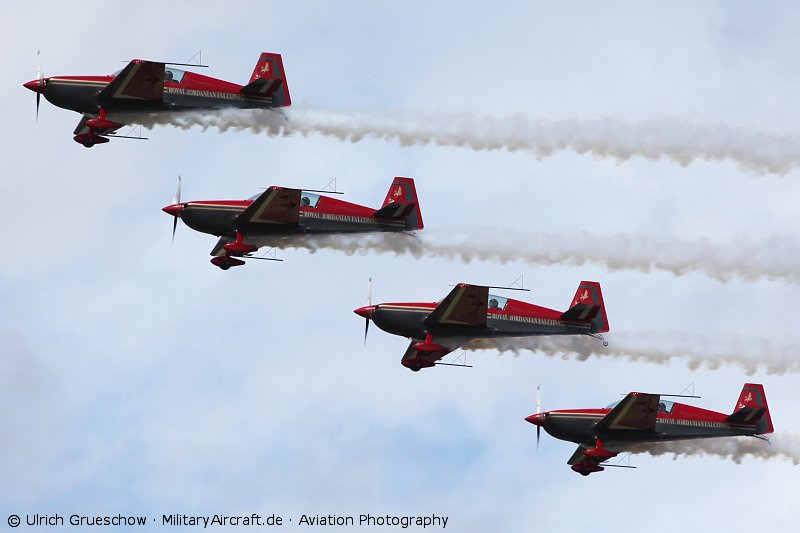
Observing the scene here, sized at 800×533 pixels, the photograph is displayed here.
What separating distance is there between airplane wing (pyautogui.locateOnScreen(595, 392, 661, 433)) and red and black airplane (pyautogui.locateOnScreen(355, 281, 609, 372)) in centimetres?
381

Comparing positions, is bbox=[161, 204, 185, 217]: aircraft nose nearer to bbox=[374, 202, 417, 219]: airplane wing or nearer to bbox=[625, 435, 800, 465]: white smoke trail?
bbox=[374, 202, 417, 219]: airplane wing

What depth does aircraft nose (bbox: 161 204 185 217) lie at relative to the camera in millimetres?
113625

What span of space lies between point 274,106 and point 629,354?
53.0 feet

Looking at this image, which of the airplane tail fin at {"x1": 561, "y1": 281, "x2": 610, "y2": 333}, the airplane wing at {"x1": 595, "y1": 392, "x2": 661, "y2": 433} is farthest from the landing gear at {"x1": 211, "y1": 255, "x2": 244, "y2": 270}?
the airplane wing at {"x1": 595, "y1": 392, "x2": 661, "y2": 433}

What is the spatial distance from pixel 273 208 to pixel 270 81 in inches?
197

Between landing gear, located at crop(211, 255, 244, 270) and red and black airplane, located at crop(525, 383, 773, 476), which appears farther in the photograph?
landing gear, located at crop(211, 255, 244, 270)

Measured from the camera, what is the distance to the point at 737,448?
114 meters

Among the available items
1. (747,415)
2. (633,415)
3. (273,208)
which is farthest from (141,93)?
(747,415)

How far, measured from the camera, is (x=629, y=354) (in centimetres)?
11438

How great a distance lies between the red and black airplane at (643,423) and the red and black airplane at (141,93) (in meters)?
15.9

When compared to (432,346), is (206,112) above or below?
above

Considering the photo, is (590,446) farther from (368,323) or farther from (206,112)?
(206,112)

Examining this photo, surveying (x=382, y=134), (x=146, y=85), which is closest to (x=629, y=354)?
(x=382, y=134)

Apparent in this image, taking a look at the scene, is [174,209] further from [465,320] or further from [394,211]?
[465,320]
